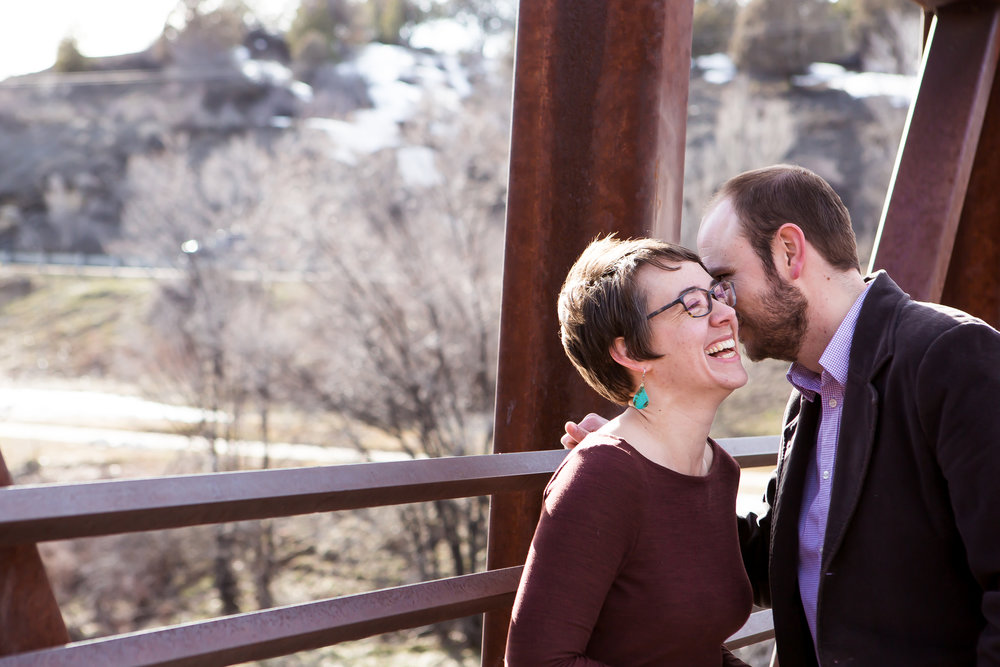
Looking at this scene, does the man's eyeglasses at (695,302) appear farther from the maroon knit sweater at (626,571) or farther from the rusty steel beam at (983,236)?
the rusty steel beam at (983,236)

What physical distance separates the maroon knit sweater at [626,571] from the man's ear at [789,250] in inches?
19.4

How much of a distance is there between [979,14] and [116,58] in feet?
251

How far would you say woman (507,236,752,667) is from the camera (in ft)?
5.12

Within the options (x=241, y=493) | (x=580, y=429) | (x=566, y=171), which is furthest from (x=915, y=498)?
(x=241, y=493)

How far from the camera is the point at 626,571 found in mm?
1635

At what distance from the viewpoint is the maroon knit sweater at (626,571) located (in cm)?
155

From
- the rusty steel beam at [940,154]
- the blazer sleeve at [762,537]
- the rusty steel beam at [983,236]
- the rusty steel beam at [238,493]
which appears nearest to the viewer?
the rusty steel beam at [238,493]

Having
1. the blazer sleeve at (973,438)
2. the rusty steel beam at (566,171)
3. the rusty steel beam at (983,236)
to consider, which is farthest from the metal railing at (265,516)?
the rusty steel beam at (983,236)

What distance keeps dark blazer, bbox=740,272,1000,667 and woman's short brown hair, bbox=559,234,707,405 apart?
1.35ft

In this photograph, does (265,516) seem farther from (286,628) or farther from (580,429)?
(580,429)

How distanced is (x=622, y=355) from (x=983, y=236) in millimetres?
1781

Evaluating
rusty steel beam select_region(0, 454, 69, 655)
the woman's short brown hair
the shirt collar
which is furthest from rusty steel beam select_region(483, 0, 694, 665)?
rusty steel beam select_region(0, 454, 69, 655)

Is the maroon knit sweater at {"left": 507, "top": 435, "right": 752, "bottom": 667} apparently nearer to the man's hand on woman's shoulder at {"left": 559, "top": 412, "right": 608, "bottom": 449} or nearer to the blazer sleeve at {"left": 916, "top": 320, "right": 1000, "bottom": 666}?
the man's hand on woman's shoulder at {"left": 559, "top": 412, "right": 608, "bottom": 449}

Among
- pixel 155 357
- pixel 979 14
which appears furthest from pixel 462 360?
pixel 979 14
